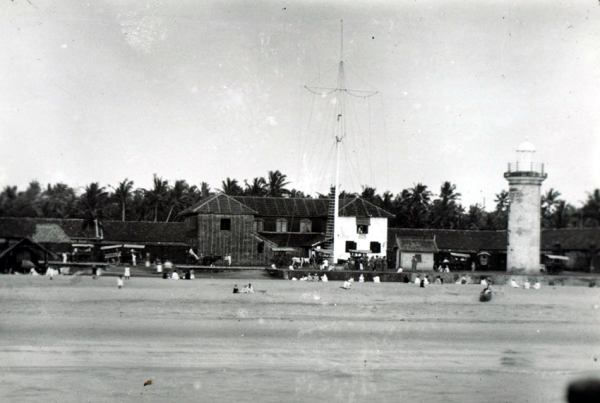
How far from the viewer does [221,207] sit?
53.2 m

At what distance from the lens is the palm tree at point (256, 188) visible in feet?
221

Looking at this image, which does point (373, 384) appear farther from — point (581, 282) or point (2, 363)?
point (581, 282)

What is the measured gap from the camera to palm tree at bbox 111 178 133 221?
63219 millimetres

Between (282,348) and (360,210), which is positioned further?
(360,210)

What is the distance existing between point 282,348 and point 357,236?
1499 inches

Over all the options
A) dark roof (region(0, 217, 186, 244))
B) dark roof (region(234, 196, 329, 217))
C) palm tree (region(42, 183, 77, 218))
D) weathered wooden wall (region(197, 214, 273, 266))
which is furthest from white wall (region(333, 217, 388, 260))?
palm tree (region(42, 183, 77, 218))

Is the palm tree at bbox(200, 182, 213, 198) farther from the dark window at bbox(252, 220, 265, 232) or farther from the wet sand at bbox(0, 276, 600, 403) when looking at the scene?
the wet sand at bbox(0, 276, 600, 403)

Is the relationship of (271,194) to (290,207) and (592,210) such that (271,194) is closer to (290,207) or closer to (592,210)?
(290,207)

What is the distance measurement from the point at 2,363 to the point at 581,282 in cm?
3657

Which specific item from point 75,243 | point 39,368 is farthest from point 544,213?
point 39,368

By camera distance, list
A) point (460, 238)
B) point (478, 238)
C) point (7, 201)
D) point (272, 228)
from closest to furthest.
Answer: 1. point (7, 201)
2. point (460, 238)
3. point (478, 238)
4. point (272, 228)

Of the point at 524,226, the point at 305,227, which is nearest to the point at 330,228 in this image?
the point at 305,227

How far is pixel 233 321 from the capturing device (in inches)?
811

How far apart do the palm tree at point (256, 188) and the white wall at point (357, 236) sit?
50.6 feet
